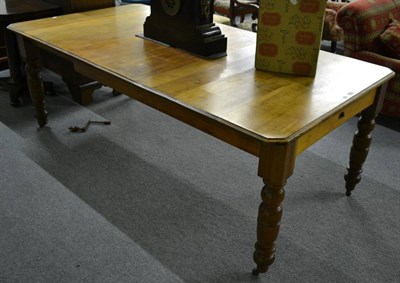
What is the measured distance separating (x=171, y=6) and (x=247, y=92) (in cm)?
66

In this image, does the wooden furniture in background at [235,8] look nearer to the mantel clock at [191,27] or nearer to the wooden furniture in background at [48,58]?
the wooden furniture in background at [48,58]

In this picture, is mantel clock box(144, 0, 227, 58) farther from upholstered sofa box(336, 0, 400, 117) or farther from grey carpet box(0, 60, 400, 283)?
upholstered sofa box(336, 0, 400, 117)

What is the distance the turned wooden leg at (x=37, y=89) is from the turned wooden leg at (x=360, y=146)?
69.1 inches

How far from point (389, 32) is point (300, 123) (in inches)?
74.3

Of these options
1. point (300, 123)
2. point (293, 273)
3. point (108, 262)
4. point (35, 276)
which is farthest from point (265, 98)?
point (35, 276)

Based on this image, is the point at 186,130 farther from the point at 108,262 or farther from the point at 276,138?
the point at 276,138

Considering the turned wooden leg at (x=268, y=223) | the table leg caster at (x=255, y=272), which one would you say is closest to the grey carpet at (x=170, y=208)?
the table leg caster at (x=255, y=272)

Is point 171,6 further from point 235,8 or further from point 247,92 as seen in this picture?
point 235,8

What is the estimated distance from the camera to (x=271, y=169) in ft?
4.42

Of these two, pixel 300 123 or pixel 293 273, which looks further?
pixel 293 273

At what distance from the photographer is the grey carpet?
173 cm

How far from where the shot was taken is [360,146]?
1.98 m

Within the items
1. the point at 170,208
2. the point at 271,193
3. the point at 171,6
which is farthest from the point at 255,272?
the point at 171,6

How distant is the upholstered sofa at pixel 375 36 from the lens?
2.79 m
